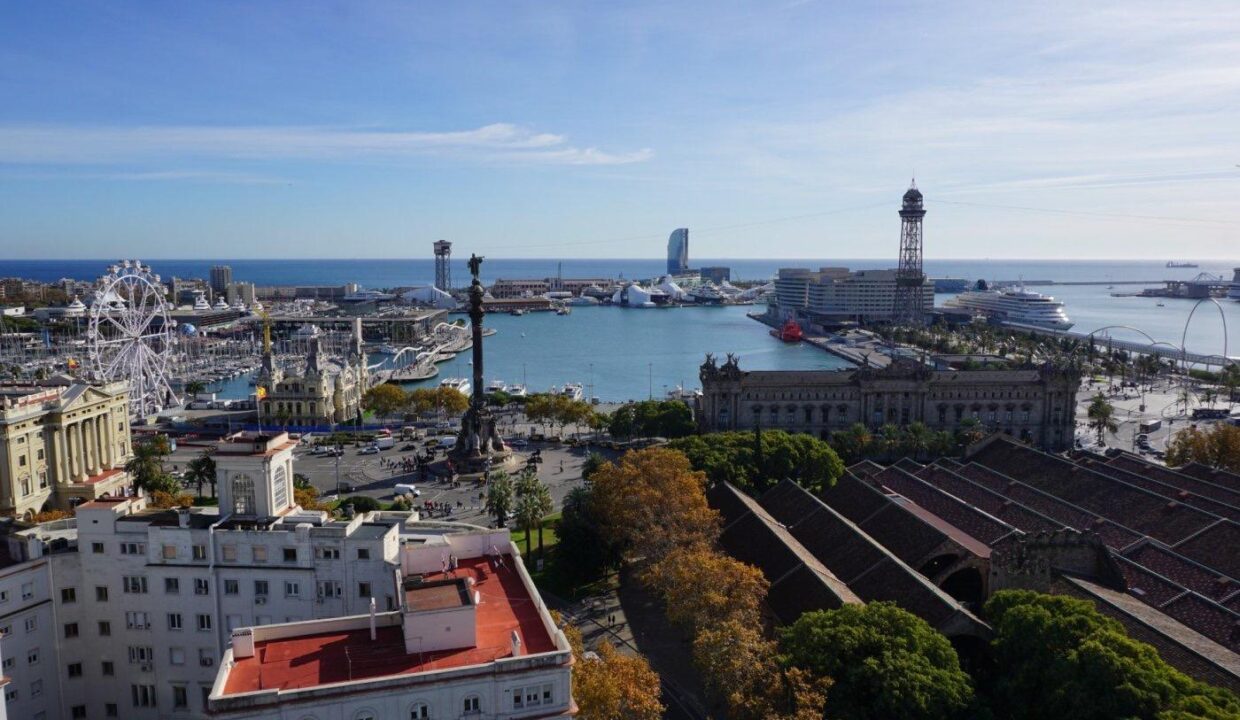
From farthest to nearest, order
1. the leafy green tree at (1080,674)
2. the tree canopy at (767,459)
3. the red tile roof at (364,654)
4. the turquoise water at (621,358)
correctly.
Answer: the turquoise water at (621,358) → the tree canopy at (767,459) → the leafy green tree at (1080,674) → the red tile roof at (364,654)

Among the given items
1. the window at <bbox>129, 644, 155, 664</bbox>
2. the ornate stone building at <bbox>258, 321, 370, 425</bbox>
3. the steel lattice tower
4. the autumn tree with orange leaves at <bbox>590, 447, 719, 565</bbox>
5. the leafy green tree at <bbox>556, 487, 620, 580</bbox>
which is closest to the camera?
the window at <bbox>129, 644, 155, 664</bbox>

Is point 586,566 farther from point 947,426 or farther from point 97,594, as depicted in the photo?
point 947,426

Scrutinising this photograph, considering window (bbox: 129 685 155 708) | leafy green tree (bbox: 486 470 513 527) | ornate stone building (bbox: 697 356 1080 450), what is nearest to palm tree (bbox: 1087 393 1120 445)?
ornate stone building (bbox: 697 356 1080 450)

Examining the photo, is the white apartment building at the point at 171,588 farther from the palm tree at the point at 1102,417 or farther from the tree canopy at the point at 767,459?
the palm tree at the point at 1102,417

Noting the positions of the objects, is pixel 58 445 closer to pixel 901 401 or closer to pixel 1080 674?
pixel 1080 674

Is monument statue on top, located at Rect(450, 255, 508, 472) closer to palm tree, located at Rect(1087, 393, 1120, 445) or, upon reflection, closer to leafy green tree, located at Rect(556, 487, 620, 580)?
leafy green tree, located at Rect(556, 487, 620, 580)

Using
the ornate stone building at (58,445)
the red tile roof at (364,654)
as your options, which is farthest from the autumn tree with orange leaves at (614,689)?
the ornate stone building at (58,445)
